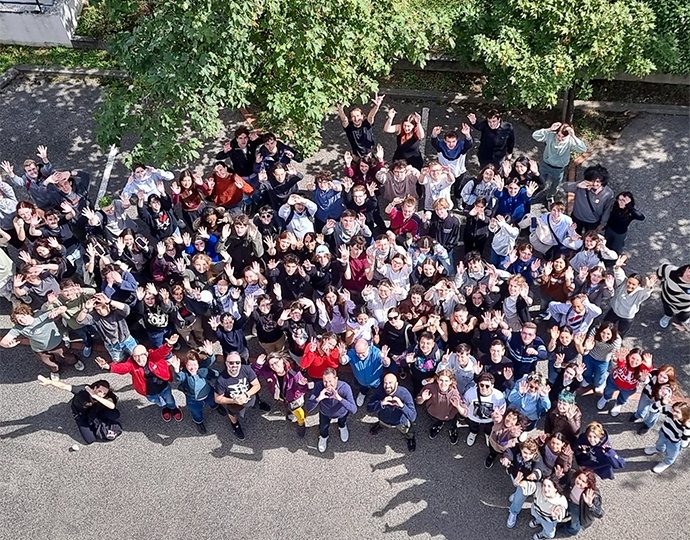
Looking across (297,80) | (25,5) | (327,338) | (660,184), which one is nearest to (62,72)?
(25,5)

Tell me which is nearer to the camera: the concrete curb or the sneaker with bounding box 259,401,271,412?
the sneaker with bounding box 259,401,271,412

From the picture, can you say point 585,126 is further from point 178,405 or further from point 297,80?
point 178,405

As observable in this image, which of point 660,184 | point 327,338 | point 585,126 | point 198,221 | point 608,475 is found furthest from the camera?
point 585,126

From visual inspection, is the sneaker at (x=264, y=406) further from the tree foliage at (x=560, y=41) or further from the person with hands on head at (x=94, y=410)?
the tree foliage at (x=560, y=41)

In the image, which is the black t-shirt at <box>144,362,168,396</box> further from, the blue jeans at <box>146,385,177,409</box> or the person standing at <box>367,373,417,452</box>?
the person standing at <box>367,373,417,452</box>

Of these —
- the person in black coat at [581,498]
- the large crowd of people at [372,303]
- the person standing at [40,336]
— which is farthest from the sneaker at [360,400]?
the person standing at [40,336]

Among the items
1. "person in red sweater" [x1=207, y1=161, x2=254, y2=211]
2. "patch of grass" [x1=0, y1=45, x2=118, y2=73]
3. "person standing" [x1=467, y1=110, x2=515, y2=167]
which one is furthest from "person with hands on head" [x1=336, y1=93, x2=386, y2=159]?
"patch of grass" [x1=0, y1=45, x2=118, y2=73]
